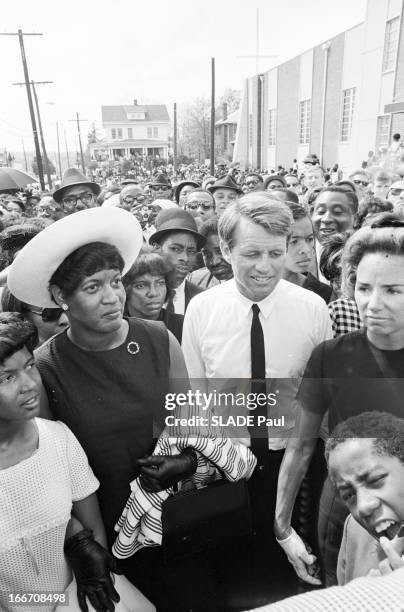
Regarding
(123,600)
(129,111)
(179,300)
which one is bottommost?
(123,600)

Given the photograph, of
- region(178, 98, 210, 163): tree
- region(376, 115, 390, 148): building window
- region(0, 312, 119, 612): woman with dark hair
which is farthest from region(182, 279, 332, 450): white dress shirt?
region(178, 98, 210, 163): tree

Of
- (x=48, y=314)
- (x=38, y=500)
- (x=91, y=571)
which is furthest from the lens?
(x=48, y=314)

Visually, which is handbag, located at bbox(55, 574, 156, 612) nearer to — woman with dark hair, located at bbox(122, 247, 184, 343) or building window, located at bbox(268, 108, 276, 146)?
woman with dark hair, located at bbox(122, 247, 184, 343)

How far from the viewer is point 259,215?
1947 mm

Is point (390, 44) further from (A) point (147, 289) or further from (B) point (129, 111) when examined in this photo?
(B) point (129, 111)

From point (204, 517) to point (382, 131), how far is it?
25105 mm

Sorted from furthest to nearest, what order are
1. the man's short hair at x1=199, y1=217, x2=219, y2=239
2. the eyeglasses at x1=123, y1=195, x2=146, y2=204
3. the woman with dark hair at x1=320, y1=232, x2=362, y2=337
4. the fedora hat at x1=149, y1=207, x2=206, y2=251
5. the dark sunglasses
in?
the eyeglasses at x1=123, y1=195, x2=146, y2=204 < the man's short hair at x1=199, y1=217, x2=219, y2=239 < the fedora hat at x1=149, y1=207, x2=206, y2=251 < the woman with dark hair at x1=320, y1=232, x2=362, y2=337 < the dark sunglasses

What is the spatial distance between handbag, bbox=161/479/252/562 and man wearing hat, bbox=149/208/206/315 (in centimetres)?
168

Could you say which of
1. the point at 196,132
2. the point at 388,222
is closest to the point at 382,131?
the point at 388,222

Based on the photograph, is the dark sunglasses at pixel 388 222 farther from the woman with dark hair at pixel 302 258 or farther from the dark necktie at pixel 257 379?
the woman with dark hair at pixel 302 258

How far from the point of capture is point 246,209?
6.50 ft

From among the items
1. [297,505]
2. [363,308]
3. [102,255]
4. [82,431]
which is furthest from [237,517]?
[102,255]

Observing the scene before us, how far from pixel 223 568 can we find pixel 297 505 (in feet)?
1.59

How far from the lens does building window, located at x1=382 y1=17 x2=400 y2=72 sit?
830 inches
